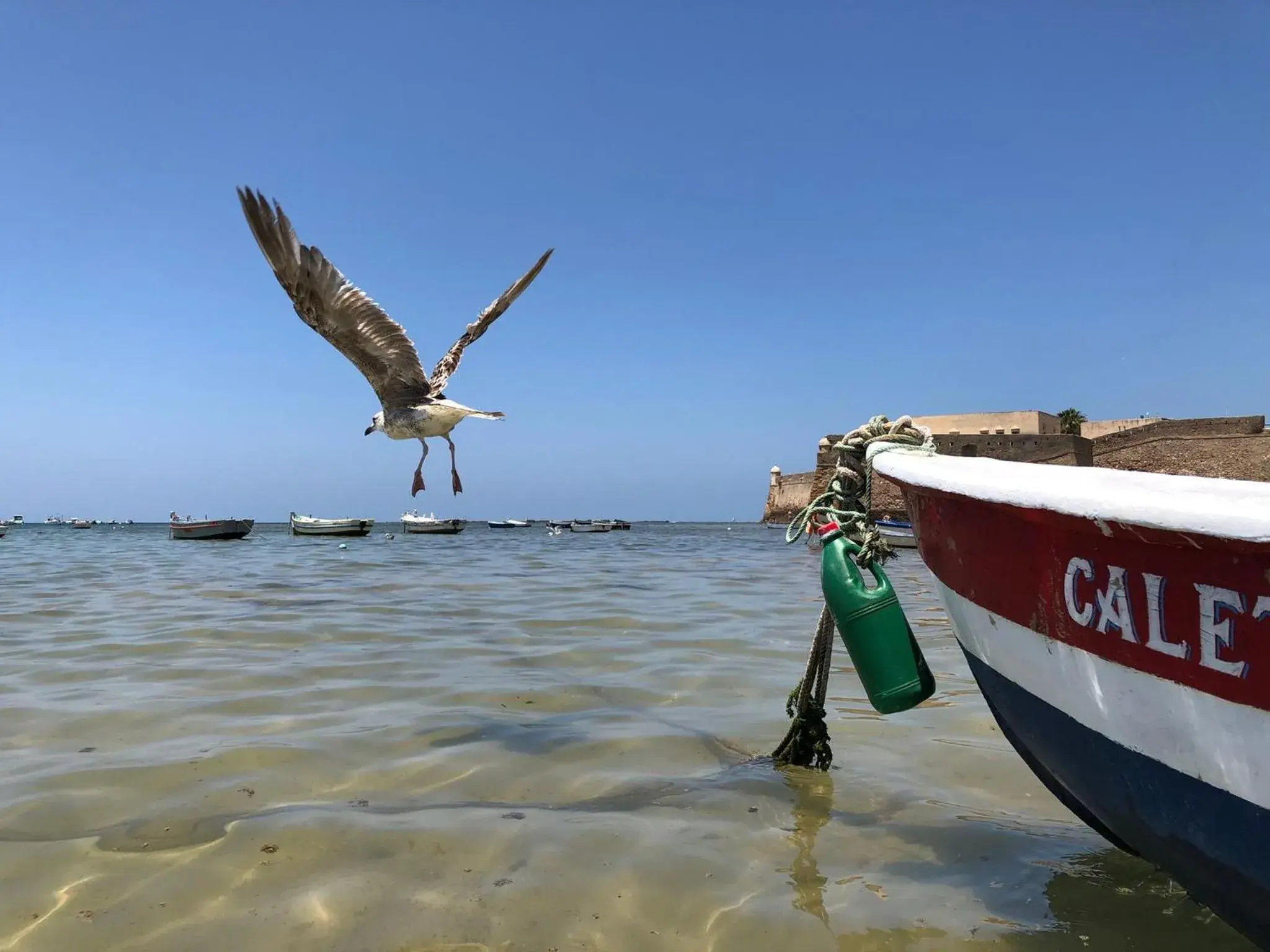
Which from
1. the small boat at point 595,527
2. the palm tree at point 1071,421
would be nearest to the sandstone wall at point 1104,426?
the palm tree at point 1071,421

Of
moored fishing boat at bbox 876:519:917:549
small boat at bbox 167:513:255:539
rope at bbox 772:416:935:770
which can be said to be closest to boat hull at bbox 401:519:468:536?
small boat at bbox 167:513:255:539

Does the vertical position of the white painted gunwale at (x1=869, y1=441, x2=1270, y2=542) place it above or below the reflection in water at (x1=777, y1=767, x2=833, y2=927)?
above

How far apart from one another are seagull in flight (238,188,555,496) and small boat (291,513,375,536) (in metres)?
33.8

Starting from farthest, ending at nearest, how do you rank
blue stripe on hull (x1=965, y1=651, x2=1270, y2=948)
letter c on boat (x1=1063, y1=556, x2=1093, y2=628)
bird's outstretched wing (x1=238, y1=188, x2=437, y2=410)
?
bird's outstretched wing (x1=238, y1=188, x2=437, y2=410) < letter c on boat (x1=1063, y1=556, x2=1093, y2=628) < blue stripe on hull (x1=965, y1=651, x2=1270, y2=948)

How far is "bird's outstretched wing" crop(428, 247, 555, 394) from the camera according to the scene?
8.30m

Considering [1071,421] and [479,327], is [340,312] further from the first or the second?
[1071,421]

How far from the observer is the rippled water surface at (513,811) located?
2488 millimetres

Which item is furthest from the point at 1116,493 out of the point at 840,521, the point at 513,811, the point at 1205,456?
the point at 1205,456

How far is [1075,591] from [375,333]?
22.6 ft

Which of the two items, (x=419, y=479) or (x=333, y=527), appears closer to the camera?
(x=419, y=479)

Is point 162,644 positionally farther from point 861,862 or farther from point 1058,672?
point 1058,672

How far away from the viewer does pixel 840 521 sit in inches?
124

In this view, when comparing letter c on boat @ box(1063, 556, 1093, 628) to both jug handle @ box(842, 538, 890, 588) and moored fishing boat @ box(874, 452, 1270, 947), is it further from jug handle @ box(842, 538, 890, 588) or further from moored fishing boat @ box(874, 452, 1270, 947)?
jug handle @ box(842, 538, 890, 588)

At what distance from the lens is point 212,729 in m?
4.52
